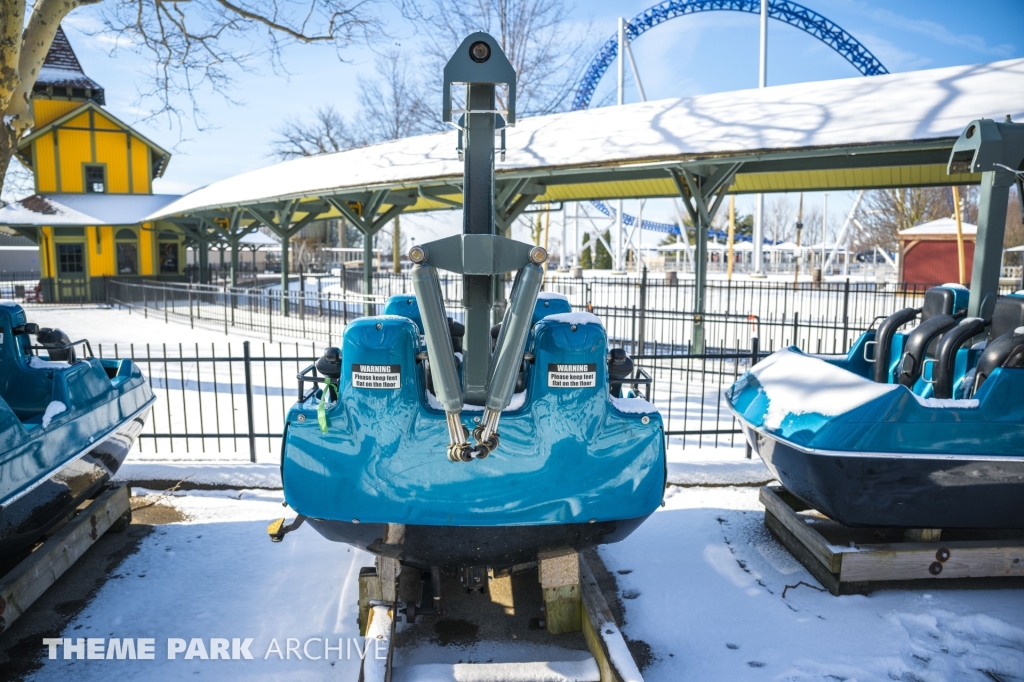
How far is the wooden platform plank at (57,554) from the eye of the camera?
11.0 ft

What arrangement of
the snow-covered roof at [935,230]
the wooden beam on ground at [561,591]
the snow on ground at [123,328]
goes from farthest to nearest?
1. the snow-covered roof at [935,230]
2. the snow on ground at [123,328]
3. the wooden beam on ground at [561,591]

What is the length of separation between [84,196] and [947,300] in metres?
31.0

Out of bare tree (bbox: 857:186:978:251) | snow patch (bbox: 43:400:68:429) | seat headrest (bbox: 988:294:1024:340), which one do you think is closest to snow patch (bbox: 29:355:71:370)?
snow patch (bbox: 43:400:68:429)

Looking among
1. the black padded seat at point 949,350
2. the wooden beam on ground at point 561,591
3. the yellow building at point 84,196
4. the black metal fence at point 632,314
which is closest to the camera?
the wooden beam on ground at point 561,591

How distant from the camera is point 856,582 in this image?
3820mm

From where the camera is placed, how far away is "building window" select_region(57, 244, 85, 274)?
1019 inches

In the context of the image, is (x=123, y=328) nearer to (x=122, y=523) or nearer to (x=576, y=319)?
(x=122, y=523)

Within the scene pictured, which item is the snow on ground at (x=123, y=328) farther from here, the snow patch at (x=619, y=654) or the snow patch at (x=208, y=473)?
the snow patch at (x=619, y=654)

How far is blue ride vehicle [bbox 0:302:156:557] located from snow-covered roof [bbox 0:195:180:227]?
22.8 m

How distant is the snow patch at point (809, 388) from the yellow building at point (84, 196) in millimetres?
26702

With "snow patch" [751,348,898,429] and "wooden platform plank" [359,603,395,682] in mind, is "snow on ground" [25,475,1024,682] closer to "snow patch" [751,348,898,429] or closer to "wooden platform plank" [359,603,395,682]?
"wooden platform plank" [359,603,395,682]

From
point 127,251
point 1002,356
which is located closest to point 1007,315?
point 1002,356

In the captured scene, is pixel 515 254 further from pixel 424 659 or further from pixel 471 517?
pixel 424 659

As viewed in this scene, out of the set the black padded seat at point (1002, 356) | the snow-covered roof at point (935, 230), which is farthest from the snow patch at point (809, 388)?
the snow-covered roof at point (935, 230)
